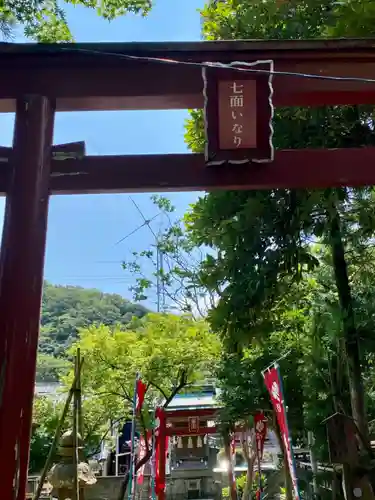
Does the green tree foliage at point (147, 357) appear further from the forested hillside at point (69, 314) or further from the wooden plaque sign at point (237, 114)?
the wooden plaque sign at point (237, 114)

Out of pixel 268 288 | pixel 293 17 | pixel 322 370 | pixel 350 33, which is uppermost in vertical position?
pixel 293 17

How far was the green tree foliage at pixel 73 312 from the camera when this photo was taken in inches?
951

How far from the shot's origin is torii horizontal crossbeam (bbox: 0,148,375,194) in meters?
3.20

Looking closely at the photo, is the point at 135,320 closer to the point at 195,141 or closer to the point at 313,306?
the point at 313,306

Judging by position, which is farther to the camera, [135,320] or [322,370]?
[135,320]

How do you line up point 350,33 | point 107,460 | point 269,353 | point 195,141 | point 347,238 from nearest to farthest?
point 350,33, point 195,141, point 347,238, point 269,353, point 107,460

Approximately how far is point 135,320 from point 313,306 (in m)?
7.12

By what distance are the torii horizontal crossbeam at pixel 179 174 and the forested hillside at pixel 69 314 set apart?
18.9 m

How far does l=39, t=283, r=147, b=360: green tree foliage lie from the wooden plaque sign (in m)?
20.1

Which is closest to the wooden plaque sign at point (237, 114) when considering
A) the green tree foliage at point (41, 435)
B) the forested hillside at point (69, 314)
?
the green tree foliage at point (41, 435)

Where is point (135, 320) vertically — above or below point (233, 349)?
above

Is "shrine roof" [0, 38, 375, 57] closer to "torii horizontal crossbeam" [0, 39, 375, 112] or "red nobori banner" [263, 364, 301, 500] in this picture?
"torii horizontal crossbeam" [0, 39, 375, 112]

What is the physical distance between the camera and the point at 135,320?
14.7 m

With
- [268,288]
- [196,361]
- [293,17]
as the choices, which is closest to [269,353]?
[196,361]
